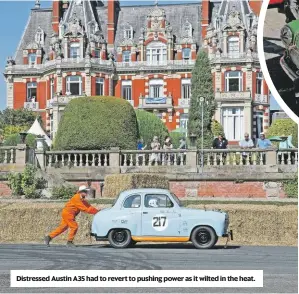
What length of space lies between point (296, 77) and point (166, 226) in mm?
9866

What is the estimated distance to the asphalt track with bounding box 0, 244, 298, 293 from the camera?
9522 millimetres

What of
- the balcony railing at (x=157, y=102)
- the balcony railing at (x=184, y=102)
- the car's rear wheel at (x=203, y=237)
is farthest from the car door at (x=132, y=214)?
the balcony railing at (x=184, y=102)

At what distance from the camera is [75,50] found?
212ft

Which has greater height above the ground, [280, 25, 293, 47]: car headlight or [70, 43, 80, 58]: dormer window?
[70, 43, 80, 58]: dormer window

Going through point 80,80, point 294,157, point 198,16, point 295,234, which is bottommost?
point 295,234

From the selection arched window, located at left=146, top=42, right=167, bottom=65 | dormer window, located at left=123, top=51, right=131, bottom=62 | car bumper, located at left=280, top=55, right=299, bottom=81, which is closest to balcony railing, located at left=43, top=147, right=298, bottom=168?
car bumper, located at left=280, top=55, right=299, bottom=81

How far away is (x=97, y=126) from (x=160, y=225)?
1671 centimetres

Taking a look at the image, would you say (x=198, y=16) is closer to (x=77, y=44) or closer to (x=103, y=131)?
(x=77, y=44)

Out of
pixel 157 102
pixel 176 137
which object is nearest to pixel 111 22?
pixel 157 102

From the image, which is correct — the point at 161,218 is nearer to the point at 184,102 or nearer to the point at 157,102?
the point at 157,102

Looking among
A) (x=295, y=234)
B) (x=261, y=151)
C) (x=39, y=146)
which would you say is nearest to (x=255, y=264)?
(x=295, y=234)

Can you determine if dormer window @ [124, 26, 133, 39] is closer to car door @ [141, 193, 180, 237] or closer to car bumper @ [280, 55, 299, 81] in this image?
car door @ [141, 193, 180, 237]

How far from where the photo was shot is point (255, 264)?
42.3ft
